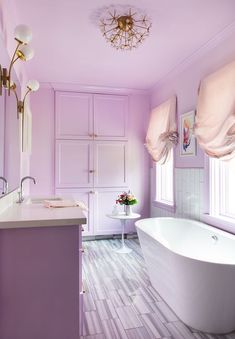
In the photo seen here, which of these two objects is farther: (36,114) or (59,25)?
(36,114)

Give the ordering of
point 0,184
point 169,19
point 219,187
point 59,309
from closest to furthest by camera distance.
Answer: point 59,309 < point 0,184 < point 169,19 < point 219,187

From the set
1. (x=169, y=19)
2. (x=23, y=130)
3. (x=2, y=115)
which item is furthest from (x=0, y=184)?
(x=169, y=19)

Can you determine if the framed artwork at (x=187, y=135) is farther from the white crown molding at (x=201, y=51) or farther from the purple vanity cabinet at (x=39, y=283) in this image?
the purple vanity cabinet at (x=39, y=283)

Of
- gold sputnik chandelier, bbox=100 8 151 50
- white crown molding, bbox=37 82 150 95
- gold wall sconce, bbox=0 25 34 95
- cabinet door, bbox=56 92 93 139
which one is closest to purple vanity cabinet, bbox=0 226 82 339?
gold wall sconce, bbox=0 25 34 95

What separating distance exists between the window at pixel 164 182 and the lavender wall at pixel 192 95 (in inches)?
14.4

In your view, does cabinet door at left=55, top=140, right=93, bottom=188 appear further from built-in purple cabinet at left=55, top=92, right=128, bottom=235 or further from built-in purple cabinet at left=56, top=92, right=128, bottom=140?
built-in purple cabinet at left=56, top=92, right=128, bottom=140

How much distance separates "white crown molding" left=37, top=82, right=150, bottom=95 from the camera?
411 cm

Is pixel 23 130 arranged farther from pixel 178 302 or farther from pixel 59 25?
pixel 178 302

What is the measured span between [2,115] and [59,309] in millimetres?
1301

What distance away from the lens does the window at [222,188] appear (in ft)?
8.76

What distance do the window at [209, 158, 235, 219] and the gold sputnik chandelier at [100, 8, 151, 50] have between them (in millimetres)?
1544

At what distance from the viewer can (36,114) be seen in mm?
4117

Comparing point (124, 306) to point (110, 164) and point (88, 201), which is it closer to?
point (88, 201)

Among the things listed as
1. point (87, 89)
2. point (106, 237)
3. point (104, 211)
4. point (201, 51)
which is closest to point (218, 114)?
point (201, 51)
